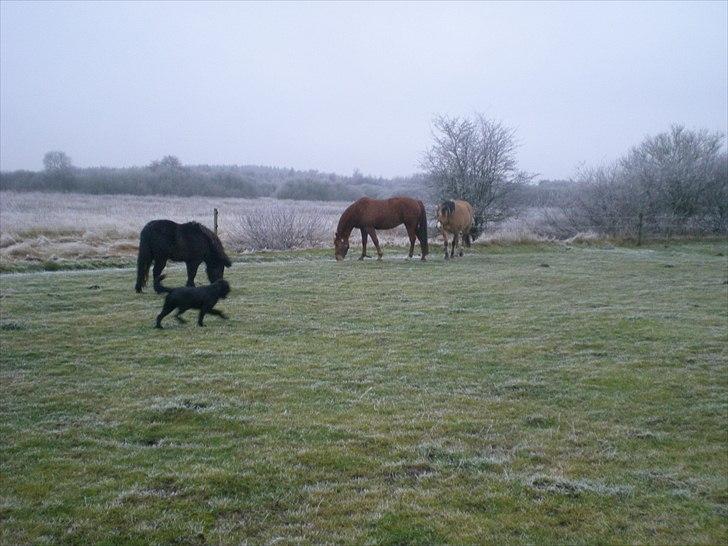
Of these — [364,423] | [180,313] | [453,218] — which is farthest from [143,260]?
[453,218]

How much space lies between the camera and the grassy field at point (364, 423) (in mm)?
3721

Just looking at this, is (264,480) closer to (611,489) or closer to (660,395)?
(611,489)

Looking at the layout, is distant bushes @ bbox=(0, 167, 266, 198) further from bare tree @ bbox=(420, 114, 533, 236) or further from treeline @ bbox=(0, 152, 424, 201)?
bare tree @ bbox=(420, 114, 533, 236)

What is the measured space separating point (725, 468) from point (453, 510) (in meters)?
2.42

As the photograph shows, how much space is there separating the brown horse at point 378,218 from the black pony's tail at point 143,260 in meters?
7.38

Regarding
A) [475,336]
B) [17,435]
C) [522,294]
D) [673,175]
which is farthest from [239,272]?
[673,175]

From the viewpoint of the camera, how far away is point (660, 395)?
6242mm

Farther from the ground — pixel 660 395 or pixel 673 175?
pixel 673 175

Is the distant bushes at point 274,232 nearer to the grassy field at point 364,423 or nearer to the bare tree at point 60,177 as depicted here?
the grassy field at point 364,423

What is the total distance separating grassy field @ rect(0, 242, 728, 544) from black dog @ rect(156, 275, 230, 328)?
287 millimetres

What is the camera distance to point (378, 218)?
1869 centimetres

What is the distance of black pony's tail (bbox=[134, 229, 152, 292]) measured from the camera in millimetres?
10992

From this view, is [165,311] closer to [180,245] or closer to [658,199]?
[180,245]

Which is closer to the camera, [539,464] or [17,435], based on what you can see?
[539,464]
